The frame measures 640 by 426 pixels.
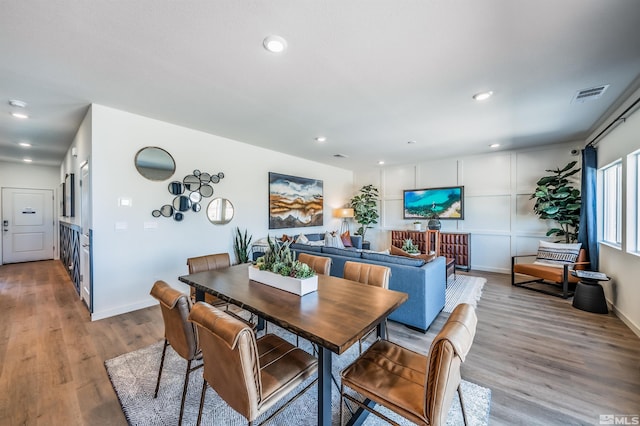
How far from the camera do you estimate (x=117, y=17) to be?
66.2 inches

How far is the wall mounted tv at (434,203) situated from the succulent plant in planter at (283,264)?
5135 millimetres

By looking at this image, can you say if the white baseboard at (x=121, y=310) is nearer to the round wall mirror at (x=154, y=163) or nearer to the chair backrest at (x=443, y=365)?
the round wall mirror at (x=154, y=163)

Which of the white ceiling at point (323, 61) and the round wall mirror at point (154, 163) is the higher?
the white ceiling at point (323, 61)

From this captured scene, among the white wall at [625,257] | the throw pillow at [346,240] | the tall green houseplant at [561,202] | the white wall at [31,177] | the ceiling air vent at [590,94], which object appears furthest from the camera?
the throw pillow at [346,240]

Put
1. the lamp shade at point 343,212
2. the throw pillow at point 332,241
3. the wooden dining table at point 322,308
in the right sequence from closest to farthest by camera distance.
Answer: the wooden dining table at point 322,308
the throw pillow at point 332,241
the lamp shade at point 343,212

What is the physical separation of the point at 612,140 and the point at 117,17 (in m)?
5.42

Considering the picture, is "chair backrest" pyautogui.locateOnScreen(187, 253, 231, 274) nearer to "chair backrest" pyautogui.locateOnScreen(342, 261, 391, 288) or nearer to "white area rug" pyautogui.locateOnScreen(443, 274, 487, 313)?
"chair backrest" pyautogui.locateOnScreen(342, 261, 391, 288)

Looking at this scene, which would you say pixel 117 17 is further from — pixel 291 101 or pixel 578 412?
pixel 578 412

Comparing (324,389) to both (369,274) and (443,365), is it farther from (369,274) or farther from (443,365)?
(369,274)

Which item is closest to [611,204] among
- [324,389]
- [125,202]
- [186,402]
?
[324,389]

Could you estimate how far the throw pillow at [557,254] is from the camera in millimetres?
4082

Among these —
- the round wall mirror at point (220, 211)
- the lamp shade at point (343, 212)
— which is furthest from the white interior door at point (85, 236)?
the lamp shade at point (343, 212)

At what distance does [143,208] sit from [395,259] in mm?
3428

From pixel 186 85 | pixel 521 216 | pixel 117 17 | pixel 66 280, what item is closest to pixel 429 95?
pixel 186 85
